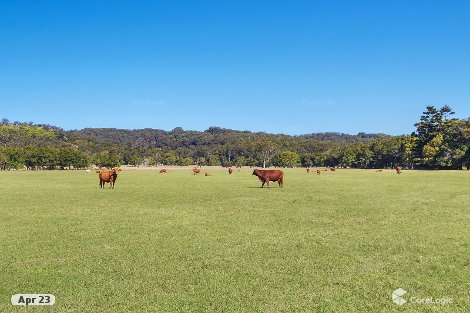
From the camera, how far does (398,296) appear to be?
6.80 meters

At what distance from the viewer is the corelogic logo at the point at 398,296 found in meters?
6.60

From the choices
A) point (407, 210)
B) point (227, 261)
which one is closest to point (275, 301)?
point (227, 261)

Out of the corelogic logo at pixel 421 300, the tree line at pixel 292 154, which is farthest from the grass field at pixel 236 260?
the tree line at pixel 292 154

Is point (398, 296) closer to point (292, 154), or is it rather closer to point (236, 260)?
point (236, 260)

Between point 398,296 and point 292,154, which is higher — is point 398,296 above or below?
below

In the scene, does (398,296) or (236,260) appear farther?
(236,260)

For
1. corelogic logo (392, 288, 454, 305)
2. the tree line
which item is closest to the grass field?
corelogic logo (392, 288, 454, 305)

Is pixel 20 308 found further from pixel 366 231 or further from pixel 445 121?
pixel 445 121
